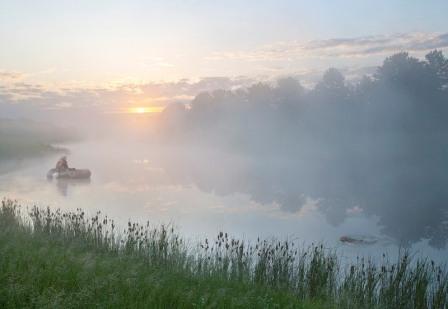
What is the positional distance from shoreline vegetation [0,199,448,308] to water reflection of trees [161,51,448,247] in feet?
32.7

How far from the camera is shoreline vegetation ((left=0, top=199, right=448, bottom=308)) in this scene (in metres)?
6.87

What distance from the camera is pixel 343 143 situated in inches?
2589

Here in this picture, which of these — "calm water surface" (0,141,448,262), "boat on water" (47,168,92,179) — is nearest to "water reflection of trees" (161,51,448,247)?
"calm water surface" (0,141,448,262)

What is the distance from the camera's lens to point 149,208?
24.0 m

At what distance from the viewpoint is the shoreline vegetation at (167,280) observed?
22.5ft

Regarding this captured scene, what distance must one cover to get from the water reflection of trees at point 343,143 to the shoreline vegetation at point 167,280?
9.96 meters

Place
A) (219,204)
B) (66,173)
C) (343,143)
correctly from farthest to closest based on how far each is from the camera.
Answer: (343,143)
(66,173)
(219,204)

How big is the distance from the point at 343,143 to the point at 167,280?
60.4 metres

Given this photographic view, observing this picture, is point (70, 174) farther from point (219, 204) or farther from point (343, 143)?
point (343, 143)

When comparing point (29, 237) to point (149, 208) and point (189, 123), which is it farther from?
point (189, 123)

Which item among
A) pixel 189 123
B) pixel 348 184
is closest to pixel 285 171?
pixel 348 184

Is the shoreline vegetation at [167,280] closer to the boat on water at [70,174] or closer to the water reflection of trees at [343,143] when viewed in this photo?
the water reflection of trees at [343,143]

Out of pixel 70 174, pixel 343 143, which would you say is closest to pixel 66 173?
pixel 70 174

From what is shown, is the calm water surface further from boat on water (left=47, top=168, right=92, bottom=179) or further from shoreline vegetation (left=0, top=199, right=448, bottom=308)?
shoreline vegetation (left=0, top=199, right=448, bottom=308)
